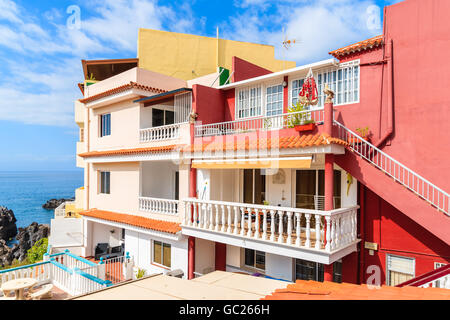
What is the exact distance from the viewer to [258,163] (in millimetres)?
10578

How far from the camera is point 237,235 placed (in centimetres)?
1066

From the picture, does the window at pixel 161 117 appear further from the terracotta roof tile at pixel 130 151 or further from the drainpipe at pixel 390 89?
the drainpipe at pixel 390 89

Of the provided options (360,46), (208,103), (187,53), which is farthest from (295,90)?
(187,53)

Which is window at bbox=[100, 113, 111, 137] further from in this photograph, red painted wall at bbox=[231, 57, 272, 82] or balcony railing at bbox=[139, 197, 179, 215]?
red painted wall at bbox=[231, 57, 272, 82]

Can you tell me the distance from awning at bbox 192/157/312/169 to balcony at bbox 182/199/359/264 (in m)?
1.51

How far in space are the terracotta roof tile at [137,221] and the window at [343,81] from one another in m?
9.09

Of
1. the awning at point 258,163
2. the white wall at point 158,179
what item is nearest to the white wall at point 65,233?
the white wall at point 158,179

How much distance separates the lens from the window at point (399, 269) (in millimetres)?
9586

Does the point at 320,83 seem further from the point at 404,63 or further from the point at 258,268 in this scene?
the point at 258,268

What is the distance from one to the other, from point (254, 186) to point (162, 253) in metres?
6.05

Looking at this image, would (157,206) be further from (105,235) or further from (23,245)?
(23,245)

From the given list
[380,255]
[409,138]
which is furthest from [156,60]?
Result: [380,255]

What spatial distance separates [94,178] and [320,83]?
15.9 m

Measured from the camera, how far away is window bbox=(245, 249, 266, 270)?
13.1 meters
